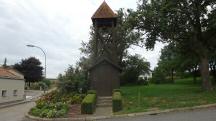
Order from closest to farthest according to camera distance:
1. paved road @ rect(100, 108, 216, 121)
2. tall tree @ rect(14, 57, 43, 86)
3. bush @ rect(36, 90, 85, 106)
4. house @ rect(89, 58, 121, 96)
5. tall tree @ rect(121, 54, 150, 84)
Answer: paved road @ rect(100, 108, 216, 121)
bush @ rect(36, 90, 85, 106)
house @ rect(89, 58, 121, 96)
tall tree @ rect(121, 54, 150, 84)
tall tree @ rect(14, 57, 43, 86)

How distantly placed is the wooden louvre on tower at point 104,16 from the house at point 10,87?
1496 centimetres

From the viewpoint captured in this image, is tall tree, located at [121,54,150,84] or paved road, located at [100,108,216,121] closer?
paved road, located at [100,108,216,121]

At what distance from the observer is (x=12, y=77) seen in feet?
156

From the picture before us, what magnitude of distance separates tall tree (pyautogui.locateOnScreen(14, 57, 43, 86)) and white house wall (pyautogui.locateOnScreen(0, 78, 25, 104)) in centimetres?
3674

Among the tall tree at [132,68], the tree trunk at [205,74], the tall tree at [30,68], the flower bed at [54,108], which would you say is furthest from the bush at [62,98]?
the tall tree at [30,68]

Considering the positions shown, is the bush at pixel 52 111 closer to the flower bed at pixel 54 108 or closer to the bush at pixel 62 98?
the flower bed at pixel 54 108

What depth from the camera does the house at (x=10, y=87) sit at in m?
44.1

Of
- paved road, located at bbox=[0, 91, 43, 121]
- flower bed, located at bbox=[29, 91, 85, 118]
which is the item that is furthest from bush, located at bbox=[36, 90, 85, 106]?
paved road, located at bbox=[0, 91, 43, 121]

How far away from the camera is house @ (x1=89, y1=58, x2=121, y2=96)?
108 feet

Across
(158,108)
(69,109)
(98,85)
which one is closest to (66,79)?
(98,85)

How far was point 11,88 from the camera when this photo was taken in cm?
4794

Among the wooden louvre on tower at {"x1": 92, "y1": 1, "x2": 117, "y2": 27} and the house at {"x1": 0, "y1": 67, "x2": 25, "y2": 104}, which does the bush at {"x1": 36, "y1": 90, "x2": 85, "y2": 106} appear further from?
the house at {"x1": 0, "y1": 67, "x2": 25, "y2": 104}

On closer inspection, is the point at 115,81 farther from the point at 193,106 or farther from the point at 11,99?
the point at 11,99

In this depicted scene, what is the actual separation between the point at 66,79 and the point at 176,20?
1160 cm
